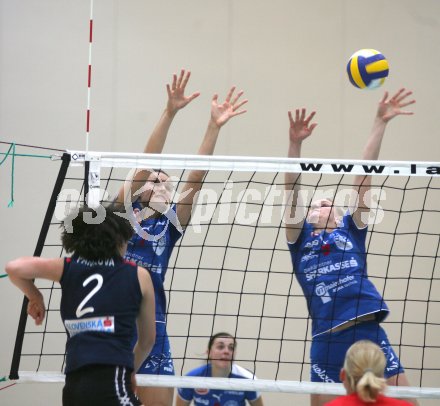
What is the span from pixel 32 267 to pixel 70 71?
447cm

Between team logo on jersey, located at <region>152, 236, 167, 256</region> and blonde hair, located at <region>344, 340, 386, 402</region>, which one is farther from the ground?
team logo on jersey, located at <region>152, 236, 167, 256</region>

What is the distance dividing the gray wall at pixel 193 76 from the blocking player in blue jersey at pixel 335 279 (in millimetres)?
2734

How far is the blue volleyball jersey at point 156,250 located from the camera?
494 cm

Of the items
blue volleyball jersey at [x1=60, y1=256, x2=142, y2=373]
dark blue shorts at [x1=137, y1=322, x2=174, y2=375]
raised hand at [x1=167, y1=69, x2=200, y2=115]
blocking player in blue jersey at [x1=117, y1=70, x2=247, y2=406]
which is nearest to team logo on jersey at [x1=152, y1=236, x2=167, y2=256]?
blocking player in blue jersey at [x1=117, y1=70, x2=247, y2=406]

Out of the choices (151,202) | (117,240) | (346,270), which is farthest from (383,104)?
(117,240)

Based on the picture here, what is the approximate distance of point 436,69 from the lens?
828cm

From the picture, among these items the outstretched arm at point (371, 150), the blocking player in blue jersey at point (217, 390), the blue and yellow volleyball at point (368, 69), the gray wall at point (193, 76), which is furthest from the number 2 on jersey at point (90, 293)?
the gray wall at point (193, 76)

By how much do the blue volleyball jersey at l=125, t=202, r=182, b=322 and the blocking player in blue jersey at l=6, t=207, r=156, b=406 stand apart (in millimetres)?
1174

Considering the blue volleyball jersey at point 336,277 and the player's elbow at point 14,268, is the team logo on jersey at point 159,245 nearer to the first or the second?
the blue volleyball jersey at point 336,277

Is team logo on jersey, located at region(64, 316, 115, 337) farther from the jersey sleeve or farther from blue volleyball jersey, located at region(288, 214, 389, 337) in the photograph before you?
the jersey sleeve

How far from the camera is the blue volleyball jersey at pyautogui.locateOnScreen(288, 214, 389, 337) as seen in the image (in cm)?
499

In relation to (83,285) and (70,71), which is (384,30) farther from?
(83,285)

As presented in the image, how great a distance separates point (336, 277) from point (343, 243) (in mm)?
219

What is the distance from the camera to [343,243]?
5.12m
